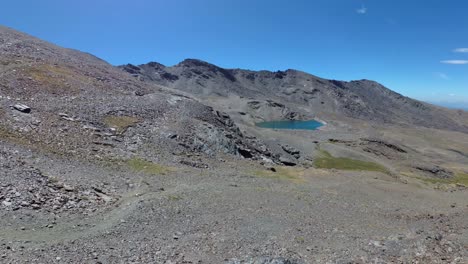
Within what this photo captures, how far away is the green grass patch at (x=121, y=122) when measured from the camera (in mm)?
47000

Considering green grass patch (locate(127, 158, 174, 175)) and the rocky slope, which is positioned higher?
the rocky slope

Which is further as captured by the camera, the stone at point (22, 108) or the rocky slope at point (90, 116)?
the stone at point (22, 108)

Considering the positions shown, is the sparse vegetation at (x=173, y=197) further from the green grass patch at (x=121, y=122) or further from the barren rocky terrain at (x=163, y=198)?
the green grass patch at (x=121, y=122)

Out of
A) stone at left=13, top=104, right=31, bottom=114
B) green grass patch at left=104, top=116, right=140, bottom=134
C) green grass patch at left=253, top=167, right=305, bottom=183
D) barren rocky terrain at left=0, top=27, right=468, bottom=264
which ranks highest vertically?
stone at left=13, top=104, right=31, bottom=114

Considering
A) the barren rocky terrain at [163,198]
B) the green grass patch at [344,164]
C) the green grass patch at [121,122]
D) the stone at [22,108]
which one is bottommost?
the green grass patch at [344,164]

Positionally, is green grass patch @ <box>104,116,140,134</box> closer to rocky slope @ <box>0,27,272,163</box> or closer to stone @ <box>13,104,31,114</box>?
rocky slope @ <box>0,27,272,163</box>

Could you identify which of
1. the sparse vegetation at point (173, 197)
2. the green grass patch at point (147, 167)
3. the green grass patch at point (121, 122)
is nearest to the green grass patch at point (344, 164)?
the green grass patch at point (121, 122)

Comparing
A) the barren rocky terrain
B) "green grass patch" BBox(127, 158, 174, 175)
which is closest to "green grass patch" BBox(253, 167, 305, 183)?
the barren rocky terrain

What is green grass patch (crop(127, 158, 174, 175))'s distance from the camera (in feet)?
120

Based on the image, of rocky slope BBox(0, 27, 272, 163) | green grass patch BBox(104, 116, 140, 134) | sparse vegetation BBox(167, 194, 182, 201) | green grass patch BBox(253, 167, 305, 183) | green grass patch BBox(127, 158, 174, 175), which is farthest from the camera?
green grass patch BBox(104, 116, 140, 134)

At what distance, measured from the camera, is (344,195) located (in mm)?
41781

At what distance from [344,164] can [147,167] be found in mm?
79229

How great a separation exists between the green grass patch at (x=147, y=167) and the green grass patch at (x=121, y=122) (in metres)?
8.73

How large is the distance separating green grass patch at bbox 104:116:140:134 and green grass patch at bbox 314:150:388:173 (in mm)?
61225
